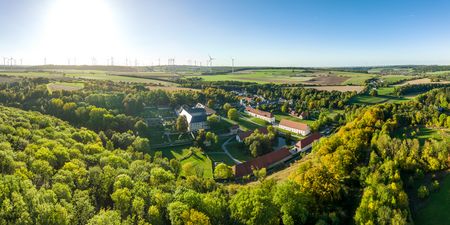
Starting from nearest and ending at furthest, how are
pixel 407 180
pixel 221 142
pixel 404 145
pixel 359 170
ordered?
pixel 407 180 < pixel 359 170 < pixel 404 145 < pixel 221 142

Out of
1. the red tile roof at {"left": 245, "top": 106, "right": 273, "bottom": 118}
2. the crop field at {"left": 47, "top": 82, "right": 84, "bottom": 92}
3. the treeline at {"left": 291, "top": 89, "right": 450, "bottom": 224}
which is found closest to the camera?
the treeline at {"left": 291, "top": 89, "right": 450, "bottom": 224}

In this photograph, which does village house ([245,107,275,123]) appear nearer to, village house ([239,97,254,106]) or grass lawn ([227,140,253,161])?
village house ([239,97,254,106])

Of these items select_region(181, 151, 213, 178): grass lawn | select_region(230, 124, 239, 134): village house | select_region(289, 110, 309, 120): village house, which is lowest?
select_region(181, 151, 213, 178): grass lawn

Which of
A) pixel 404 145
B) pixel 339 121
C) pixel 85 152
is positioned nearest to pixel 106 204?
pixel 85 152

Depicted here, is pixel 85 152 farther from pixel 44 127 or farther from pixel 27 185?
pixel 27 185

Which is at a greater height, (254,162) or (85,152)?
(85,152)

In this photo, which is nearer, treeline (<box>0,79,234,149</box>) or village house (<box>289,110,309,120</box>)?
treeline (<box>0,79,234,149</box>)

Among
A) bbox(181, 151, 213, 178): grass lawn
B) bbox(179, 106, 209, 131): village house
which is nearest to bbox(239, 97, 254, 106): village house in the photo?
bbox(179, 106, 209, 131): village house

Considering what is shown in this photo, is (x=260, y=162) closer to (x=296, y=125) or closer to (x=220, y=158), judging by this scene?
(x=220, y=158)
